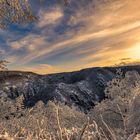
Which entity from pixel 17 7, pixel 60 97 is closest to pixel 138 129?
pixel 17 7

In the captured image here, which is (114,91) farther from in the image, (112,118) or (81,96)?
(81,96)

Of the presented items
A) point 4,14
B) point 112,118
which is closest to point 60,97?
point 112,118

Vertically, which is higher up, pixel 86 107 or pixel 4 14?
pixel 4 14

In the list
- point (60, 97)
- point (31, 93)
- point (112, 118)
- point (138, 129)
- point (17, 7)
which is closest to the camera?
point (138, 129)

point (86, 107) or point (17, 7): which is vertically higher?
point (17, 7)

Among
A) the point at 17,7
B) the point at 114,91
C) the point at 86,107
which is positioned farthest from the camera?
the point at 86,107

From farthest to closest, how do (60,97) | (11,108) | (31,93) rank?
(31,93) → (60,97) → (11,108)

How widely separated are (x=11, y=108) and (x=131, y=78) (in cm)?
2004

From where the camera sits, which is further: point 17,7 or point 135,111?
point 17,7

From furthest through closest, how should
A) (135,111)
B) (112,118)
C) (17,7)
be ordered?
(112,118)
(17,7)
(135,111)

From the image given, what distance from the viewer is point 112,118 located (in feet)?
109

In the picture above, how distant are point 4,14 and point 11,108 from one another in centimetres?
5035

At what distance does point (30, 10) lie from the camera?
407 inches

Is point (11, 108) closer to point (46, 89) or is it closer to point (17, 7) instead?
point (17, 7)
